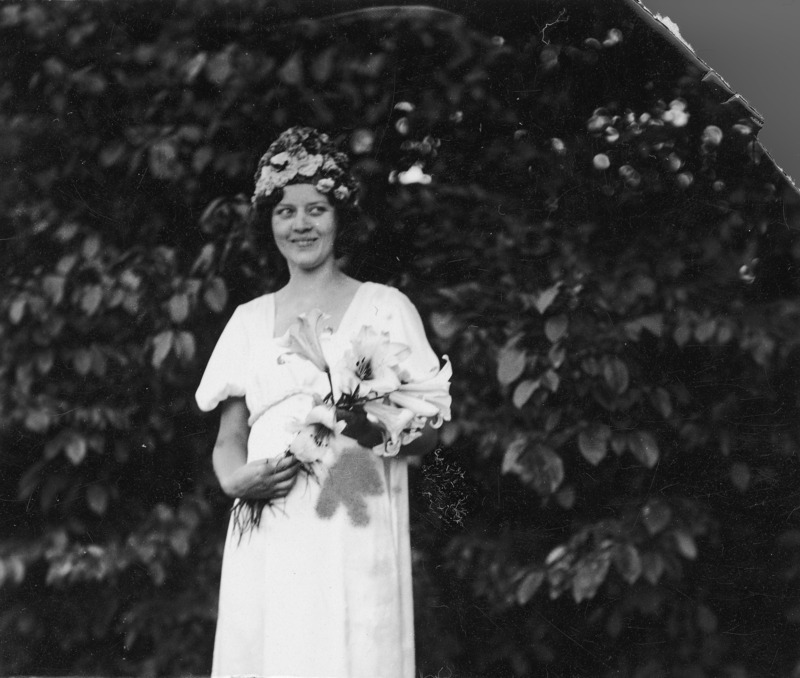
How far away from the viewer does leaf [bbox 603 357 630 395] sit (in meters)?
2.21

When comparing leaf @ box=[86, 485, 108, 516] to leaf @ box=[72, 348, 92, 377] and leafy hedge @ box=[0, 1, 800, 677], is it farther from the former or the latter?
leaf @ box=[72, 348, 92, 377]

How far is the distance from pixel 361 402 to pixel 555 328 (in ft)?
1.57

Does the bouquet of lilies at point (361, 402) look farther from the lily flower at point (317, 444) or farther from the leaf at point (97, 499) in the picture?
the leaf at point (97, 499)

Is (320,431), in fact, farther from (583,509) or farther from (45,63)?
(45,63)

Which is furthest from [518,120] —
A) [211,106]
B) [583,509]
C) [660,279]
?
[583,509]

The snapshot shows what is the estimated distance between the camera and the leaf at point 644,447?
7.22ft

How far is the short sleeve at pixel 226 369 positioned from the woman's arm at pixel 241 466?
0.09 ft

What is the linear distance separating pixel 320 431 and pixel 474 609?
1.73 ft

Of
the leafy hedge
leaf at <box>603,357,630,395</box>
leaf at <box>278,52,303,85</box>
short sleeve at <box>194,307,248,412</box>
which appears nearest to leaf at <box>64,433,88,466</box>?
the leafy hedge

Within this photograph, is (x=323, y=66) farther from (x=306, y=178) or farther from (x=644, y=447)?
(x=644, y=447)

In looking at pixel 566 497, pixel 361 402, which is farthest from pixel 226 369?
pixel 566 497

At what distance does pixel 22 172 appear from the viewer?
2.33 metres

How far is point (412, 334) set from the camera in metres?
2.21

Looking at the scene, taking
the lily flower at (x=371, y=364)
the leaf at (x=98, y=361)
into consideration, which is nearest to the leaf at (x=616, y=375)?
the lily flower at (x=371, y=364)
